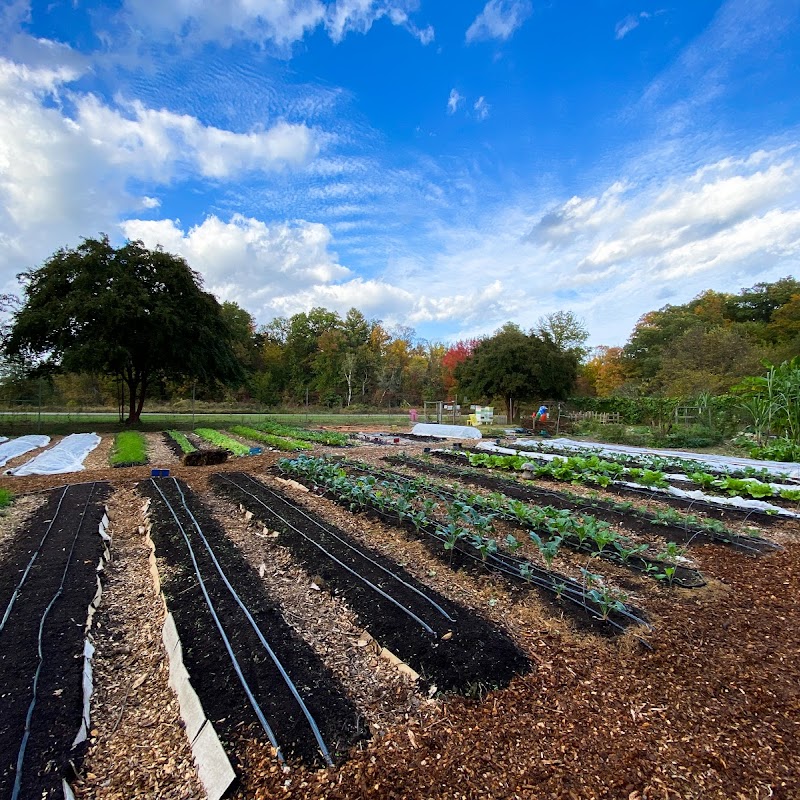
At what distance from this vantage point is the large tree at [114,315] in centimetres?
1507

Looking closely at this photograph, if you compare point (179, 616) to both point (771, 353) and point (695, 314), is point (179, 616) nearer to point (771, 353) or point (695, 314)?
point (771, 353)

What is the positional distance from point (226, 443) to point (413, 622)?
10717 millimetres

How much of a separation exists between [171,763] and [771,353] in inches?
1196

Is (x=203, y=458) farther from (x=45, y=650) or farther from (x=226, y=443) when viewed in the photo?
(x=45, y=650)

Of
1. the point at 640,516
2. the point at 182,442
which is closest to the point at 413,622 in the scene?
the point at 640,516

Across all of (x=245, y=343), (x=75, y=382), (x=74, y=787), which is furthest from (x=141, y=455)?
(x=245, y=343)

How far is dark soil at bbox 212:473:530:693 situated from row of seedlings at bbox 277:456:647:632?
0.64m

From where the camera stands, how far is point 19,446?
1128 cm

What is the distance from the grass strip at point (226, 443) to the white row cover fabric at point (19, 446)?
14.2ft

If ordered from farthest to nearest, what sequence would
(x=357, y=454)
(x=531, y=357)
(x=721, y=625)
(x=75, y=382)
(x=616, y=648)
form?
1. (x=75, y=382)
2. (x=531, y=357)
3. (x=357, y=454)
4. (x=721, y=625)
5. (x=616, y=648)

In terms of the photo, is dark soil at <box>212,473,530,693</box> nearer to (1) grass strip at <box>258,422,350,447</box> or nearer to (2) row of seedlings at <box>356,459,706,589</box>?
(2) row of seedlings at <box>356,459,706,589</box>

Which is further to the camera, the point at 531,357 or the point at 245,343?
the point at 245,343

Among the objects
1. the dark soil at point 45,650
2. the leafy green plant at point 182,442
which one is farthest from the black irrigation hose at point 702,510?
the leafy green plant at point 182,442

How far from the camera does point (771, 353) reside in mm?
23094
